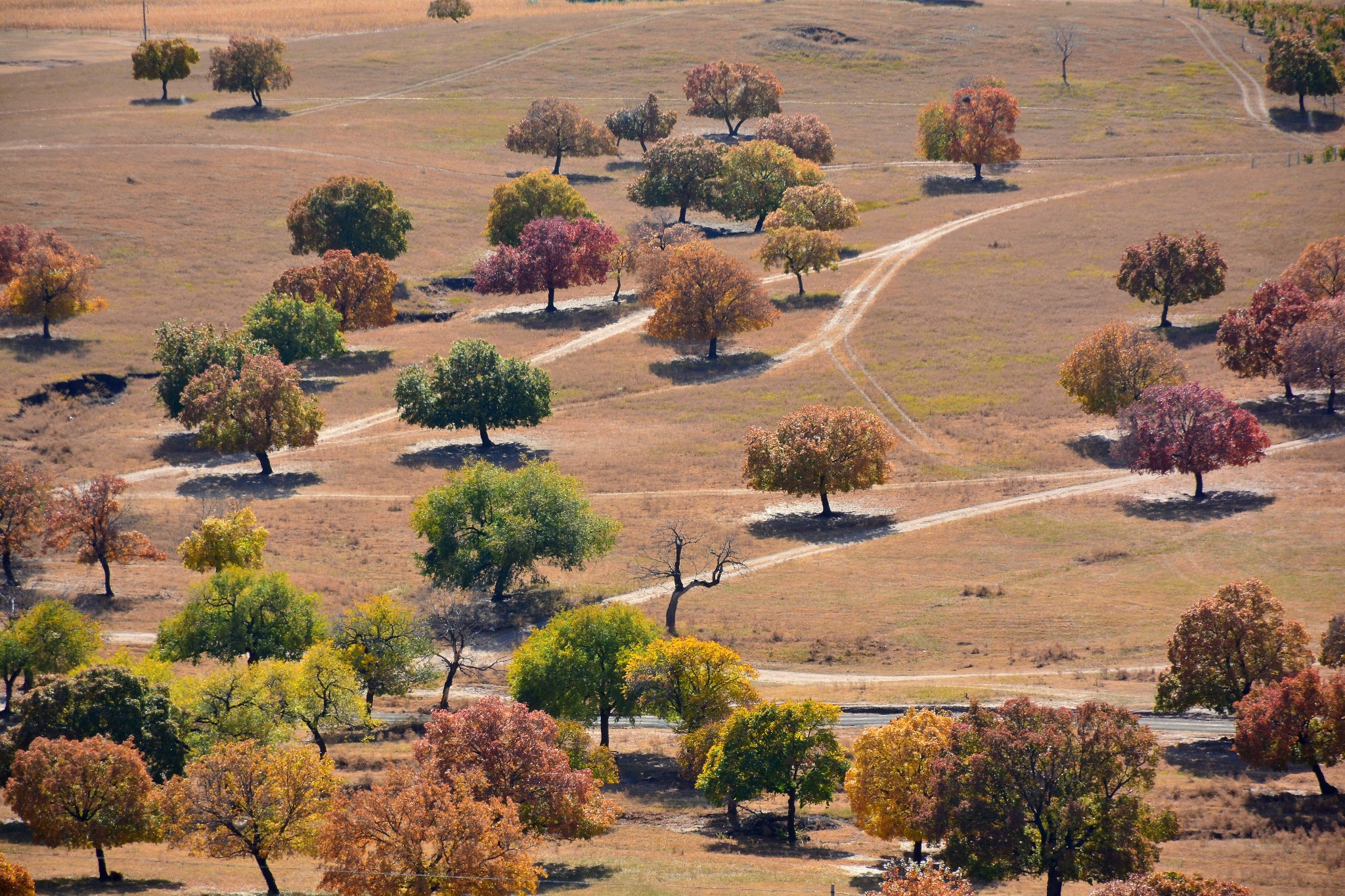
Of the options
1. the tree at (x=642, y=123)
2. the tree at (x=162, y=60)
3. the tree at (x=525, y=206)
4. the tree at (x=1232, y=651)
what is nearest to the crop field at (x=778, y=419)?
the tree at (x=1232, y=651)

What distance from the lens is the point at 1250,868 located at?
156ft

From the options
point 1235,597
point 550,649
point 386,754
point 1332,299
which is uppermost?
point 1332,299

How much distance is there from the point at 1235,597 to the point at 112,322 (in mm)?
106466

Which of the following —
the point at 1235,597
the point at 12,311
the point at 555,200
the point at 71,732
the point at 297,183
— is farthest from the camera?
the point at 297,183

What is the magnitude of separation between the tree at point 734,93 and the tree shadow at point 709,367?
7185 cm

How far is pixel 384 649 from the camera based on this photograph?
70000 millimetres

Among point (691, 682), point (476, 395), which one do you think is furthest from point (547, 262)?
point (691, 682)

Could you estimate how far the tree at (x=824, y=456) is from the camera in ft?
320

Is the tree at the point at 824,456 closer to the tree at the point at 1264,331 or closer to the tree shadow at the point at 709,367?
the tree shadow at the point at 709,367

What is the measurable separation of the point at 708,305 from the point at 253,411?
44.6m

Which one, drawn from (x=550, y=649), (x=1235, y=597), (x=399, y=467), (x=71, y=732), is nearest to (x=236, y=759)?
(x=71, y=732)

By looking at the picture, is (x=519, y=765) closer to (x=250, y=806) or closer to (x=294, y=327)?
(x=250, y=806)

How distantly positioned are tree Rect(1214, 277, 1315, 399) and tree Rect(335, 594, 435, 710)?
75104mm

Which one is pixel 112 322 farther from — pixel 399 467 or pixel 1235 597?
pixel 1235 597
